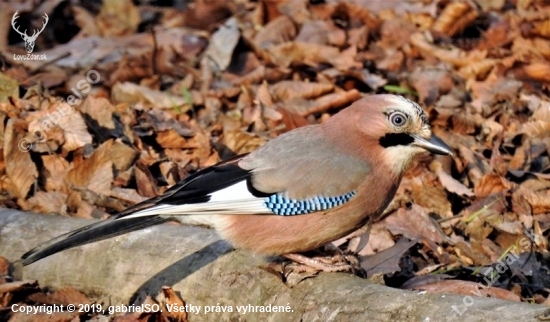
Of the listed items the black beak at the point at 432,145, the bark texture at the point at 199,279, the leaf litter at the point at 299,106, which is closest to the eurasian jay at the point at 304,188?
the black beak at the point at 432,145

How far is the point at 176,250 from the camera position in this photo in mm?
4656

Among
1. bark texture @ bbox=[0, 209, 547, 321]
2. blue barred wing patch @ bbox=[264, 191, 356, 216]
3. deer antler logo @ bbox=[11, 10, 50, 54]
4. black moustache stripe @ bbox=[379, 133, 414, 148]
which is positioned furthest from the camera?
deer antler logo @ bbox=[11, 10, 50, 54]

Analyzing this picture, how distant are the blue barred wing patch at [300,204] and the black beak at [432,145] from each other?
0.45 m

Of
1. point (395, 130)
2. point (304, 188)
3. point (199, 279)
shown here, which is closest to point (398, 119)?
point (395, 130)

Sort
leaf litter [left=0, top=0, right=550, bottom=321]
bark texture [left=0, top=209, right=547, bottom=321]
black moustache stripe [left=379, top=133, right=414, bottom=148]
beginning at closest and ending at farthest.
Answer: bark texture [left=0, top=209, right=547, bottom=321] → black moustache stripe [left=379, top=133, right=414, bottom=148] → leaf litter [left=0, top=0, right=550, bottom=321]

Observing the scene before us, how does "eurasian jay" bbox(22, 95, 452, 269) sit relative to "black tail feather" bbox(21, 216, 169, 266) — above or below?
above

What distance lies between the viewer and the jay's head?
445 cm

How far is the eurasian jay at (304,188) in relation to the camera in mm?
4383

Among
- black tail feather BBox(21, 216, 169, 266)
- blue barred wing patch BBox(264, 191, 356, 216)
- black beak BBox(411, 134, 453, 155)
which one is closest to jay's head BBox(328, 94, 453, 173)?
black beak BBox(411, 134, 453, 155)

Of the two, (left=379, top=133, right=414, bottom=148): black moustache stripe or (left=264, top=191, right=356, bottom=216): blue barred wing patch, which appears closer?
(left=264, top=191, right=356, bottom=216): blue barred wing patch

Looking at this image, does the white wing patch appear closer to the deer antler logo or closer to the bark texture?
the bark texture

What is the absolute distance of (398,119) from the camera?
14.6 feet

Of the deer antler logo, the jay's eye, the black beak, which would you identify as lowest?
the deer antler logo

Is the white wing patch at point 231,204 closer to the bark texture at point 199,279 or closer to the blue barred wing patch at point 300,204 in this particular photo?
the blue barred wing patch at point 300,204
